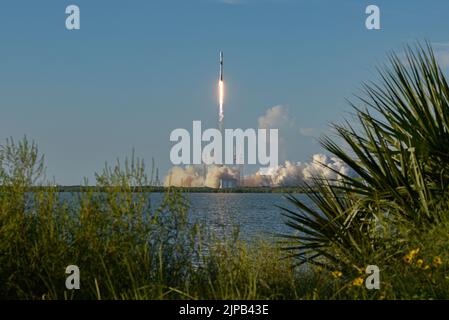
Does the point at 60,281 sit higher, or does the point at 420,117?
the point at 420,117

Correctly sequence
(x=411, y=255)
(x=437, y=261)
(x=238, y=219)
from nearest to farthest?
(x=437, y=261) → (x=411, y=255) → (x=238, y=219)

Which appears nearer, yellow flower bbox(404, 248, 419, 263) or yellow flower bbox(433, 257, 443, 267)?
yellow flower bbox(433, 257, 443, 267)

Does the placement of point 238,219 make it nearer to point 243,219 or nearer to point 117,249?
point 243,219

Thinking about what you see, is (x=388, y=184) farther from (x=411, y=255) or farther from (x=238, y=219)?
(x=238, y=219)

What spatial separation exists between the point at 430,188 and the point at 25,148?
19.2ft

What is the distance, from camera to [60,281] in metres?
9.56

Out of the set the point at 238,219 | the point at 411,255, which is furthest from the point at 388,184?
the point at 238,219

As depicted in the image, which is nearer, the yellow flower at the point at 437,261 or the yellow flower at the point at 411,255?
the yellow flower at the point at 437,261

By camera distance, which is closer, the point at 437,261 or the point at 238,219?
the point at 437,261

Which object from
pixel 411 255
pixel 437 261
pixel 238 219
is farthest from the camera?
pixel 238 219

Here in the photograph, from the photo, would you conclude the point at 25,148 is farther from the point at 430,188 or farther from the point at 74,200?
the point at 430,188

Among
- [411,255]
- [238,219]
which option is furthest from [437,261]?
[238,219]
